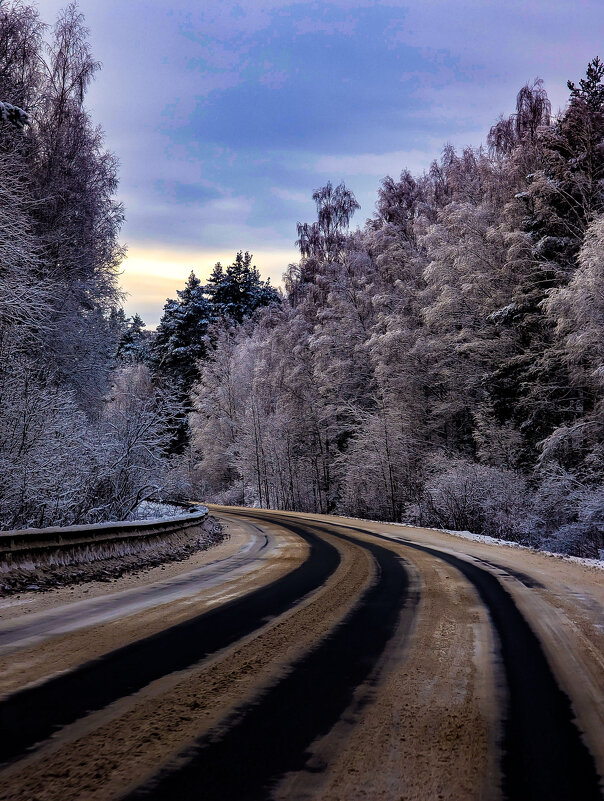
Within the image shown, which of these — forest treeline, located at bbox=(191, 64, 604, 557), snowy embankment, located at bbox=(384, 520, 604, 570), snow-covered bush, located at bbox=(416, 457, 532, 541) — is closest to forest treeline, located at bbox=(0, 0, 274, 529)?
snowy embankment, located at bbox=(384, 520, 604, 570)

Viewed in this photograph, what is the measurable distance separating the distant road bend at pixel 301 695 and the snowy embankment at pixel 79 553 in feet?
3.21

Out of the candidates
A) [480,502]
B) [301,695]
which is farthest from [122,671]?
[480,502]

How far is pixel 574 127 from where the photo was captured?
1981 cm

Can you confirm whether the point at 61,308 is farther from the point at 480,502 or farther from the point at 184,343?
the point at 184,343

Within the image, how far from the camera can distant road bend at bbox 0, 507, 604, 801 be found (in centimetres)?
230

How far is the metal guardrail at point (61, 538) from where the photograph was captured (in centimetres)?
755

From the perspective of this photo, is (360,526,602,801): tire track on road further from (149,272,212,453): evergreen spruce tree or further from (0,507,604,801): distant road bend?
(149,272,212,453): evergreen spruce tree

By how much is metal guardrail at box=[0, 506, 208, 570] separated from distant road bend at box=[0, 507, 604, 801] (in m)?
1.25

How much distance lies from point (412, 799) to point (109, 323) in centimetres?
2057

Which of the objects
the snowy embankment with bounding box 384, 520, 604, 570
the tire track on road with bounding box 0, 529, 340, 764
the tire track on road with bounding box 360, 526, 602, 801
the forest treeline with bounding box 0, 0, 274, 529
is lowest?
the snowy embankment with bounding box 384, 520, 604, 570

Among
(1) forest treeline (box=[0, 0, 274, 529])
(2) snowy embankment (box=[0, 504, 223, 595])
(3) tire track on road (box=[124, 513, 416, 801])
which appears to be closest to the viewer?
(3) tire track on road (box=[124, 513, 416, 801])

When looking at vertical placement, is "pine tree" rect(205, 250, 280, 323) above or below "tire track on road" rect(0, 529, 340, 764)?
above

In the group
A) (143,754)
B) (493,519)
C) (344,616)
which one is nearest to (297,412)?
(493,519)

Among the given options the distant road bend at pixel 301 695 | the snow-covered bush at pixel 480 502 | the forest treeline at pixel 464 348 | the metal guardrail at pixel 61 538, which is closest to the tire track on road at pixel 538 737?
the distant road bend at pixel 301 695
